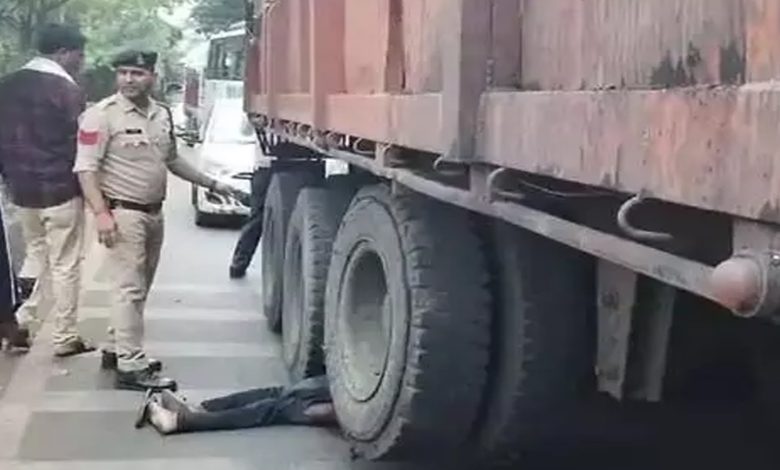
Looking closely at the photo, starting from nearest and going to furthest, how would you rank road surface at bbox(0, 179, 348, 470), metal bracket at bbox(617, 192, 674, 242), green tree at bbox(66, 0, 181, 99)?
1. metal bracket at bbox(617, 192, 674, 242)
2. road surface at bbox(0, 179, 348, 470)
3. green tree at bbox(66, 0, 181, 99)

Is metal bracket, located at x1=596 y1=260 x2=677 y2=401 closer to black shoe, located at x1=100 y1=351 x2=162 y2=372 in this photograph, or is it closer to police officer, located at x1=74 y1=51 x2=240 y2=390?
police officer, located at x1=74 y1=51 x2=240 y2=390

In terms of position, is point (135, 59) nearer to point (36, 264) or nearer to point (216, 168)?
point (36, 264)

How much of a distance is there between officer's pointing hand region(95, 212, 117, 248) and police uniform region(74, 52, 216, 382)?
0.19ft

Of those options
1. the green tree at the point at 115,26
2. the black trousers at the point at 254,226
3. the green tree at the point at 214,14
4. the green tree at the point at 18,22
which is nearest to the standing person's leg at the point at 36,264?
the black trousers at the point at 254,226

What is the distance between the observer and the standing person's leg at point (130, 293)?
25.0 feet

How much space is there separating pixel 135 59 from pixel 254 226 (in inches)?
162

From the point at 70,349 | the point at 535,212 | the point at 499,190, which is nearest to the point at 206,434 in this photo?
the point at 70,349

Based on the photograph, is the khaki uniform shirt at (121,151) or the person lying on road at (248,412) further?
the khaki uniform shirt at (121,151)

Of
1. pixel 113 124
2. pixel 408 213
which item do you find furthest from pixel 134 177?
pixel 408 213

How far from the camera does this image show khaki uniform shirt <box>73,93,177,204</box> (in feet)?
24.8

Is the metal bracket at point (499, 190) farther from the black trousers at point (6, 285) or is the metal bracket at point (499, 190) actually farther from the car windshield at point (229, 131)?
the car windshield at point (229, 131)

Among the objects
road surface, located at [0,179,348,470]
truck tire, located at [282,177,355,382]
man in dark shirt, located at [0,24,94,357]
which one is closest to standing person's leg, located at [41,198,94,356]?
man in dark shirt, located at [0,24,94,357]

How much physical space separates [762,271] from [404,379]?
8.46 feet

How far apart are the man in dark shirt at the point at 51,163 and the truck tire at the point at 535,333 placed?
4177 millimetres
